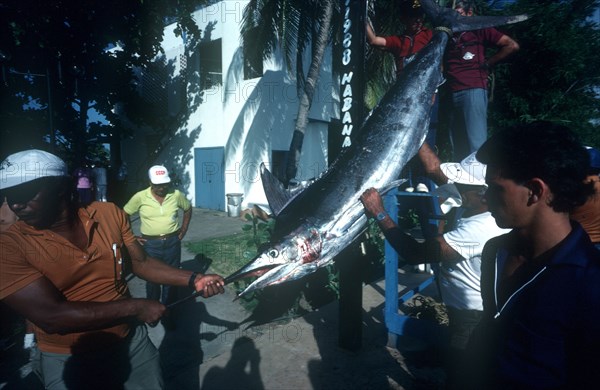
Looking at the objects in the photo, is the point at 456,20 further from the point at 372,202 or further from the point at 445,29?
the point at 372,202

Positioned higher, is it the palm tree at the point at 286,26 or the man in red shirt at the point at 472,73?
the palm tree at the point at 286,26

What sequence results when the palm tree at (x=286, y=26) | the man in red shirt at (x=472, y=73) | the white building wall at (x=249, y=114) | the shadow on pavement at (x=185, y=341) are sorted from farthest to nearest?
the white building wall at (x=249, y=114)
the palm tree at (x=286, y=26)
the man in red shirt at (x=472, y=73)
the shadow on pavement at (x=185, y=341)

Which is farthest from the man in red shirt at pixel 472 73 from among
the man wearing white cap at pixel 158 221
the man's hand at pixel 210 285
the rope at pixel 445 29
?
the man wearing white cap at pixel 158 221

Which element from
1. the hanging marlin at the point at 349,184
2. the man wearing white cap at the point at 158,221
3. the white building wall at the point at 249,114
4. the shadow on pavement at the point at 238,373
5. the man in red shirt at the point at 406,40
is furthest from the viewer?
the white building wall at the point at 249,114

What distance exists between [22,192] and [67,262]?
1.38 feet

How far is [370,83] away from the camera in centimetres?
1107

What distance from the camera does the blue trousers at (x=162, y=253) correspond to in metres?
4.50

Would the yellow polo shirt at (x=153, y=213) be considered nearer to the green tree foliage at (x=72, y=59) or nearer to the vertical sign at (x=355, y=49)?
the vertical sign at (x=355, y=49)

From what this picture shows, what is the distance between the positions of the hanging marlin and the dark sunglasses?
1.10 meters

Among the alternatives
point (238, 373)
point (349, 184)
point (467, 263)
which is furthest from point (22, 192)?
point (467, 263)

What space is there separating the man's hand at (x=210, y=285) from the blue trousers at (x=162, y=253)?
104 inches

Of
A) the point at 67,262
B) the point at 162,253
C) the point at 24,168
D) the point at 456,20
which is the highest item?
the point at 456,20

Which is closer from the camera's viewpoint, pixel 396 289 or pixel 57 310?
pixel 57 310

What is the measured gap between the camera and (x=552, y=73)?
41.1 ft
